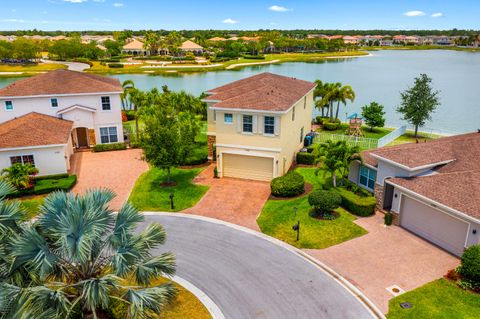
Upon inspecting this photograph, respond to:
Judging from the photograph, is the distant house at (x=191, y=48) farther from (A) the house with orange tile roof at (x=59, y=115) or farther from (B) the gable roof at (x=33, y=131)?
(B) the gable roof at (x=33, y=131)

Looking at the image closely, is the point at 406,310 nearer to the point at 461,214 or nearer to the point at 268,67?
the point at 461,214

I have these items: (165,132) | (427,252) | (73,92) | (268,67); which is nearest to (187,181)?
(165,132)

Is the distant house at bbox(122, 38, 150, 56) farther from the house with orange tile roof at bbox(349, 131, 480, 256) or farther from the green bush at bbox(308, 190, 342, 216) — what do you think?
the green bush at bbox(308, 190, 342, 216)

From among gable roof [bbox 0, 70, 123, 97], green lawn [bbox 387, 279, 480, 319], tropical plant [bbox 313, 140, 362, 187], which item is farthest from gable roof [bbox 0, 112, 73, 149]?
green lawn [bbox 387, 279, 480, 319]

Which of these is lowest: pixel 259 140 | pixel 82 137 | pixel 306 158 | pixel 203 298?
pixel 203 298

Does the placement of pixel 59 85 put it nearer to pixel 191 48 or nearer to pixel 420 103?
pixel 420 103

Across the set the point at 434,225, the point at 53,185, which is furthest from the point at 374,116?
the point at 53,185

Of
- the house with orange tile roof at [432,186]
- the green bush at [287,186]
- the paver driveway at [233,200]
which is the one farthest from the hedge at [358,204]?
the paver driveway at [233,200]
